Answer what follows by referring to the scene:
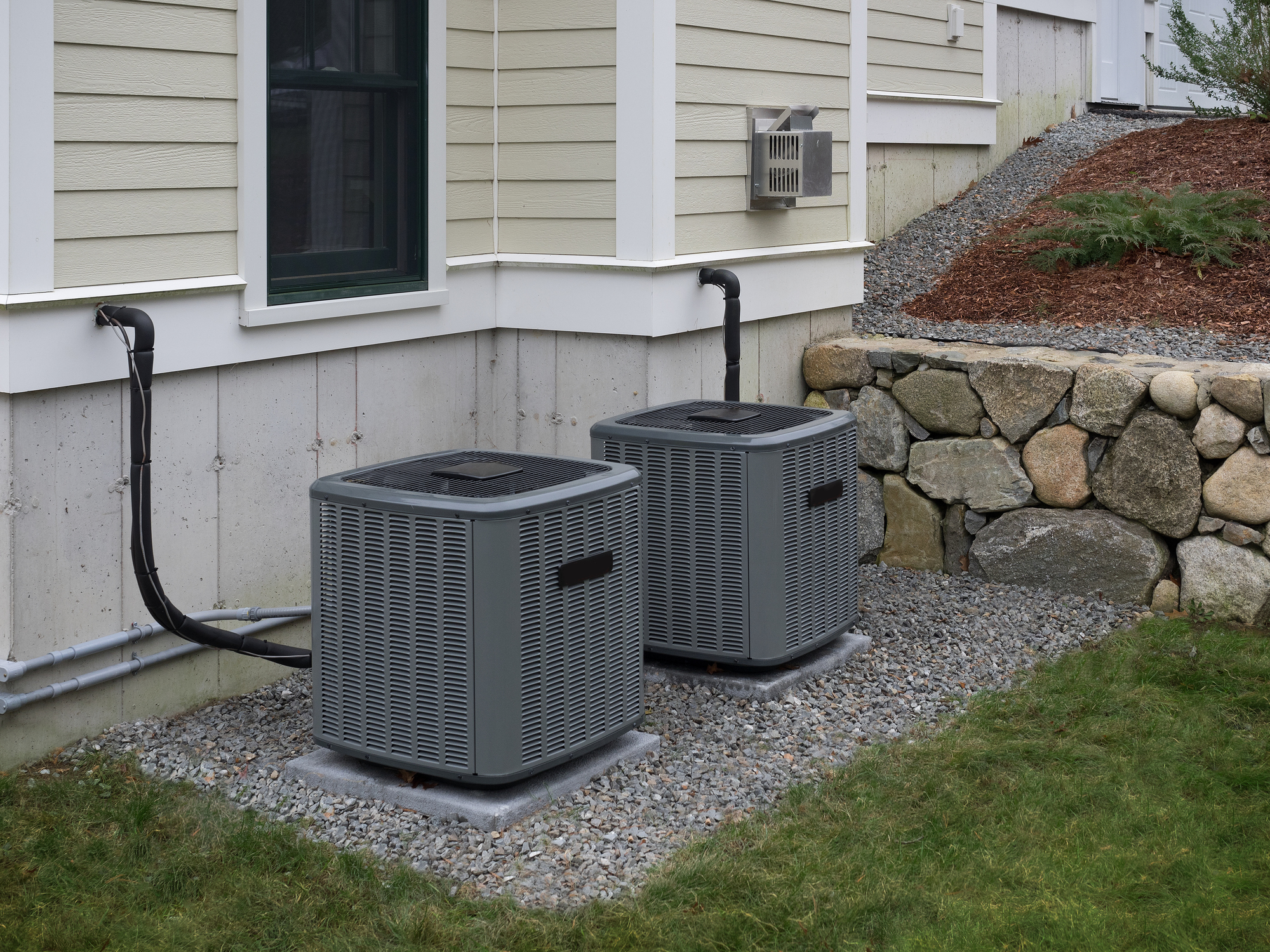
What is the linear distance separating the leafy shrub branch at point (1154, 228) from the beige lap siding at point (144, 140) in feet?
14.8

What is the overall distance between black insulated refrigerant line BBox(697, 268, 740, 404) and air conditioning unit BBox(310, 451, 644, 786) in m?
1.66

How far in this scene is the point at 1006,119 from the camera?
9891 mm

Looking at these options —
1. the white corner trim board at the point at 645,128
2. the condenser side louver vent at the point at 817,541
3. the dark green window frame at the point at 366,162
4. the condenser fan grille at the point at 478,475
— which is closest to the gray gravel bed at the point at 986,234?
the condenser side louver vent at the point at 817,541

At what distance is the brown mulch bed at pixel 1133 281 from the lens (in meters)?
6.43

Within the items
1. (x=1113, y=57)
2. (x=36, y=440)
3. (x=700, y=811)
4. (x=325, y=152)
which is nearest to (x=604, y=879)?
(x=700, y=811)

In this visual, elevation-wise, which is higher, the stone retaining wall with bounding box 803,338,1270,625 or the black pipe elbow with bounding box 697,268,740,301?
the black pipe elbow with bounding box 697,268,740,301

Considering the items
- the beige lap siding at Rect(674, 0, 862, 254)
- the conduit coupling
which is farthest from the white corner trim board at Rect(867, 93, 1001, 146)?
the conduit coupling

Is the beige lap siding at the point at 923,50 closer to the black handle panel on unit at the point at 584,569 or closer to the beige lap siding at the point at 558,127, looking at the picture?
the beige lap siding at the point at 558,127

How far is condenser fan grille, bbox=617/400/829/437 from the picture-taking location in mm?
A: 4641

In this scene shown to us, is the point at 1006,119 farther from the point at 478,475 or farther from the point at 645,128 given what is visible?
the point at 478,475

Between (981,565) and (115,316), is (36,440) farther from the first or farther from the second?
(981,565)

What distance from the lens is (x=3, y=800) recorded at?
3.66m

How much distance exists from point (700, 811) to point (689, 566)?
105cm

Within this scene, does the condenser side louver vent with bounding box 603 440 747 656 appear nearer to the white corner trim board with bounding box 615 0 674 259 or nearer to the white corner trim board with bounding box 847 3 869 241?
the white corner trim board with bounding box 615 0 674 259
